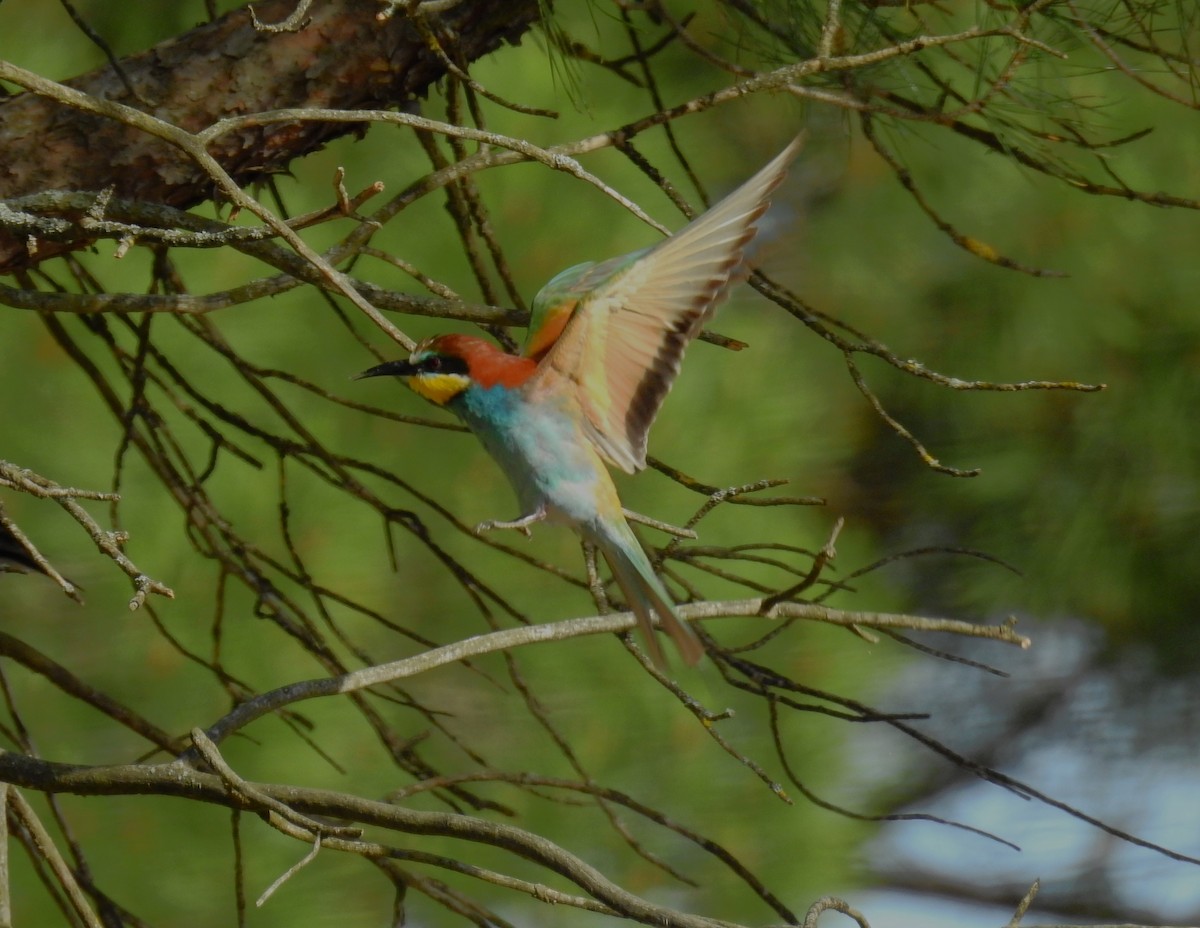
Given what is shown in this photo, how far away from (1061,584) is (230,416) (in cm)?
153

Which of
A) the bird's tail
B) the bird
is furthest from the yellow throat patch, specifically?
the bird's tail

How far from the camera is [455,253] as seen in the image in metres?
1.78

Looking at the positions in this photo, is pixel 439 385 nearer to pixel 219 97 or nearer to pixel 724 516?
pixel 219 97

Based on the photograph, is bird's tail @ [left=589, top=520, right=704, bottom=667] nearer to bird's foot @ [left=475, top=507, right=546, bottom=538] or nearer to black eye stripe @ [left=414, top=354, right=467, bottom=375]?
bird's foot @ [left=475, top=507, right=546, bottom=538]

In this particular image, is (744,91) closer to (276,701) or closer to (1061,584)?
(276,701)

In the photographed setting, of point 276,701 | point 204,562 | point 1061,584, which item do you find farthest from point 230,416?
point 1061,584

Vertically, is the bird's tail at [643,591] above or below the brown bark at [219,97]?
below

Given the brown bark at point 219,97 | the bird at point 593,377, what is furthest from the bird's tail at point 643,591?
the brown bark at point 219,97

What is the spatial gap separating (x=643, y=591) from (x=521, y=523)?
0.37 ft

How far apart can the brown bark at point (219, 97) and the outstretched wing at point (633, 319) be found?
0.19 metres

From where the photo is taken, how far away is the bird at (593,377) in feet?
3.05

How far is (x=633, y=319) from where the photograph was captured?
0.98 meters

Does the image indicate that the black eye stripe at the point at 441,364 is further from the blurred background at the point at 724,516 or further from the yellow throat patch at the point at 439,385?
the blurred background at the point at 724,516

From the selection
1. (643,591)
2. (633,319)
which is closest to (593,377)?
(633,319)
